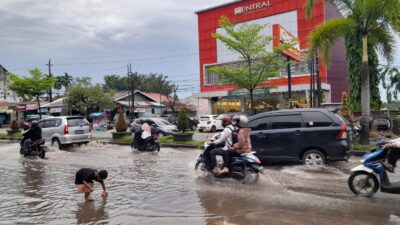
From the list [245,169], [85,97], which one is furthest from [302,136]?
[85,97]

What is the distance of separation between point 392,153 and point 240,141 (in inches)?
123

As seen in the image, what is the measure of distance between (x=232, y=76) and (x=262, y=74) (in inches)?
65.5

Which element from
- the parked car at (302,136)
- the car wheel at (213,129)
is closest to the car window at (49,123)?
the parked car at (302,136)

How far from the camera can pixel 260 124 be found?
1092 centimetres

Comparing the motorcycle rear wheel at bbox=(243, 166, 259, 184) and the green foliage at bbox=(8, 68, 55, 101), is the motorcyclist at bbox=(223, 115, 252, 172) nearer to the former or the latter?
the motorcycle rear wheel at bbox=(243, 166, 259, 184)

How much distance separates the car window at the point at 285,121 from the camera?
34.4 ft

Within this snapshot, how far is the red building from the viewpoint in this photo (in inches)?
1506

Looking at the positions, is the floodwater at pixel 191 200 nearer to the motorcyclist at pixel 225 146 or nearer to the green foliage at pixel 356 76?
the motorcyclist at pixel 225 146

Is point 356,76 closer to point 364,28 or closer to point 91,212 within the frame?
point 364,28

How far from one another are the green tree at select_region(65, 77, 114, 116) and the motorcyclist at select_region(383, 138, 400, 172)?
42633mm

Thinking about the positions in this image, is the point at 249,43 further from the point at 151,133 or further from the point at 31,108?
the point at 31,108

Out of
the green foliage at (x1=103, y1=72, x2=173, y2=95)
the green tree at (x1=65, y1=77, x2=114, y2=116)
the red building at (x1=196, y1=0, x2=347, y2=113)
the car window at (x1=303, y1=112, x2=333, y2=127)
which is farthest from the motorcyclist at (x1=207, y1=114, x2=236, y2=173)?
the green foliage at (x1=103, y1=72, x2=173, y2=95)

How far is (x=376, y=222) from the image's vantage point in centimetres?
555

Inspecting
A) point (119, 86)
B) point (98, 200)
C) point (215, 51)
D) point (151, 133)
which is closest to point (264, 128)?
point (98, 200)
